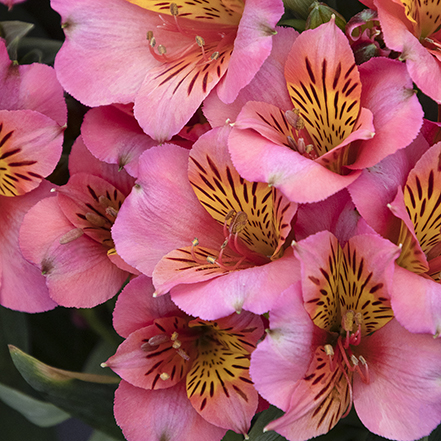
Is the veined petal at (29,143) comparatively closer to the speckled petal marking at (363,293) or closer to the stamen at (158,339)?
the stamen at (158,339)

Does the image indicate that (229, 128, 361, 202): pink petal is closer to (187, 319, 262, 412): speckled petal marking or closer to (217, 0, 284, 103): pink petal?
(217, 0, 284, 103): pink petal

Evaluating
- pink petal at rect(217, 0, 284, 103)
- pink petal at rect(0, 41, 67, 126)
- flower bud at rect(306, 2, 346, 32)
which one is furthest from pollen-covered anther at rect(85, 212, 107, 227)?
flower bud at rect(306, 2, 346, 32)

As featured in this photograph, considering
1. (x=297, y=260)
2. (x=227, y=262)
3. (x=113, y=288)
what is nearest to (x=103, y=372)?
(x=113, y=288)

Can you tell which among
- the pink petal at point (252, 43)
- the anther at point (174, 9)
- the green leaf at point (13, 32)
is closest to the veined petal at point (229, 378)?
the pink petal at point (252, 43)

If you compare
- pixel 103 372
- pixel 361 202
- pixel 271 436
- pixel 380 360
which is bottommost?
pixel 103 372

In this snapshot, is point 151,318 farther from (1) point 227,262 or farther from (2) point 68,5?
(2) point 68,5

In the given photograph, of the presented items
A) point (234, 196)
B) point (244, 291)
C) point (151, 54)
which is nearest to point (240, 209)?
point (234, 196)

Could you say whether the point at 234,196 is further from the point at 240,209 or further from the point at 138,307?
the point at 138,307
